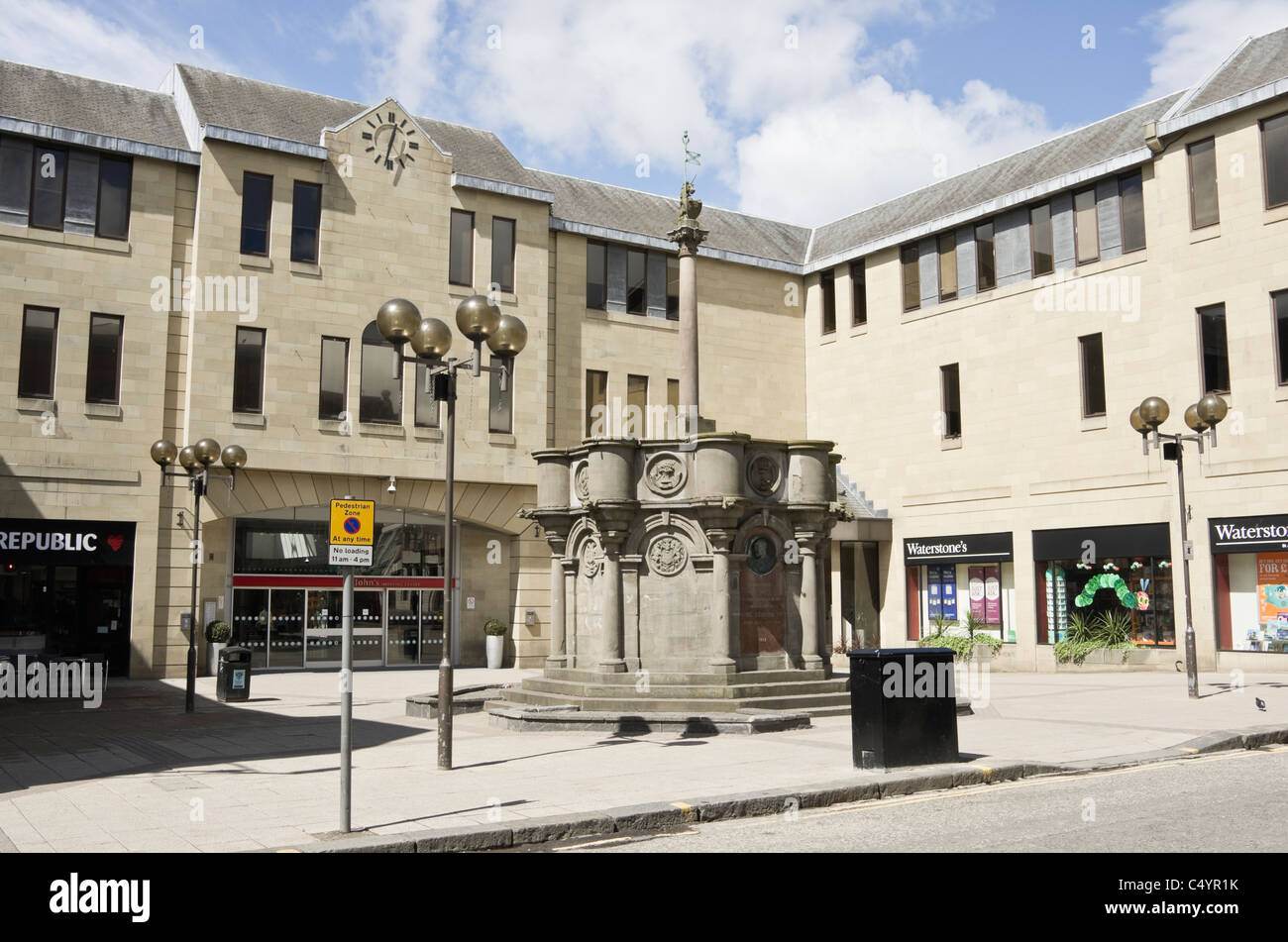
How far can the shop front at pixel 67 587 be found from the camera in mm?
25266

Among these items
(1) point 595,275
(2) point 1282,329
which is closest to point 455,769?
(2) point 1282,329

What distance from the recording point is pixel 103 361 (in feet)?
86.9

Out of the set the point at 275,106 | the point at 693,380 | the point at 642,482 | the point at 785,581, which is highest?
the point at 275,106

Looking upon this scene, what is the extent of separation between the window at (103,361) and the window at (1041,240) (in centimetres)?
2394

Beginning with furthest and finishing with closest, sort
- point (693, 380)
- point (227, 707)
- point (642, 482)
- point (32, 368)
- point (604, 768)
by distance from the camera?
point (32, 368), point (227, 707), point (693, 380), point (642, 482), point (604, 768)

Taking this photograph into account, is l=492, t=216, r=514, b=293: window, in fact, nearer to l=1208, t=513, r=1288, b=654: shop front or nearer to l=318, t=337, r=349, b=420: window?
l=318, t=337, r=349, b=420: window

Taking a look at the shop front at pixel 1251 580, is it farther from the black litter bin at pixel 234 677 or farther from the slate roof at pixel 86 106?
the slate roof at pixel 86 106

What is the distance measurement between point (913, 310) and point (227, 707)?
23.2m

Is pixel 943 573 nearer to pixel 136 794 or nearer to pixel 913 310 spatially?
pixel 913 310

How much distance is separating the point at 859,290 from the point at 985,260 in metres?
5.18

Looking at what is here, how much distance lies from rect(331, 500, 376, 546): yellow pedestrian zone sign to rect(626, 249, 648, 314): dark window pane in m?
26.5
